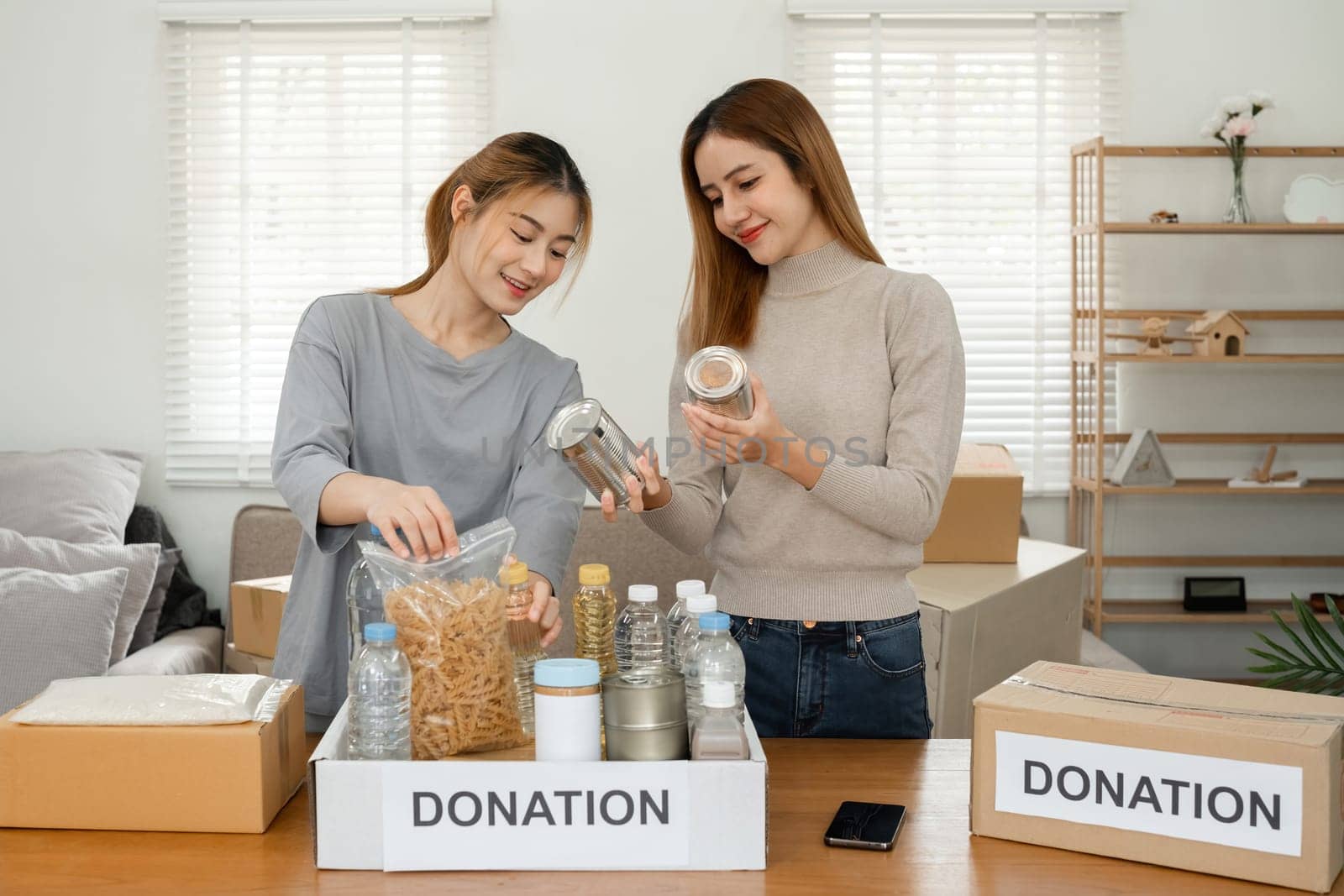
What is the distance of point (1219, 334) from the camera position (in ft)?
10.6

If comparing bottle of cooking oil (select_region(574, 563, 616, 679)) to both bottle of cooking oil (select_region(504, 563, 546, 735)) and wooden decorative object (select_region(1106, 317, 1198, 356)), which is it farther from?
wooden decorative object (select_region(1106, 317, 1198, 356))

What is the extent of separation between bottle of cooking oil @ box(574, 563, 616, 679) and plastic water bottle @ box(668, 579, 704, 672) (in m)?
0.06

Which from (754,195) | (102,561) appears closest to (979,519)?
(754,195)

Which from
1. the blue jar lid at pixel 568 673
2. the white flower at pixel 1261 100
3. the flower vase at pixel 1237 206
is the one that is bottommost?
the blue jar lid at pixel 568 673

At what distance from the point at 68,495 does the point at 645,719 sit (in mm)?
2611

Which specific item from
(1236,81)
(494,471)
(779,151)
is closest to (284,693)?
(494,471)

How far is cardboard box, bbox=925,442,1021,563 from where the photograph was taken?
264 centimetres

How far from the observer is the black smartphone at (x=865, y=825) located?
3.36 feet

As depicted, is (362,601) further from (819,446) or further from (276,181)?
(276,181)

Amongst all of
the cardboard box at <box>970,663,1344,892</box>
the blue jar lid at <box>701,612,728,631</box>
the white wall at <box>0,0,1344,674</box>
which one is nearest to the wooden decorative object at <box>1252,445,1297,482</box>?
the white wall at <box>0,0,1344,674</box>

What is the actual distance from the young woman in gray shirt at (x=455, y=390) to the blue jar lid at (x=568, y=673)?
339 millimetres

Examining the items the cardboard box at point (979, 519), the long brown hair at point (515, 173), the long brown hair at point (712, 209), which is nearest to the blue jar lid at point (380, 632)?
the long brown hair at point (515, 173)

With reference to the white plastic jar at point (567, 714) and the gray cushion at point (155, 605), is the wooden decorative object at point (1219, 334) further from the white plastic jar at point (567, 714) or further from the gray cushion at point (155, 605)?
the gray cushion at point (155, 605)

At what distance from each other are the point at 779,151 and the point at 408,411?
0.59 metres
